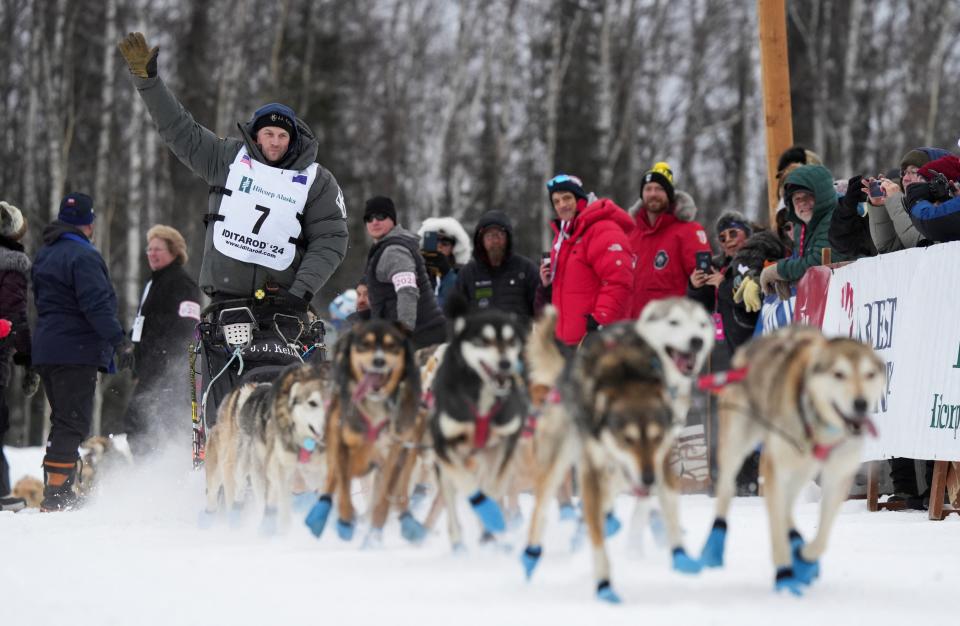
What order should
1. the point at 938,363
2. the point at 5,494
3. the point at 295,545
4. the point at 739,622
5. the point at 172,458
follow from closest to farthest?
the point at 739,622, the point at 295,545, the point at 938,363, the point at 172,458, the point at 5,494

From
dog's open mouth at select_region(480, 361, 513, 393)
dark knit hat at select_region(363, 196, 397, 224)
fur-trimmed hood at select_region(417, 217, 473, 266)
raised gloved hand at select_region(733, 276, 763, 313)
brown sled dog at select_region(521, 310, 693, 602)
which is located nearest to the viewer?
brown sled dog at select_region(521, 310, 693, 602)

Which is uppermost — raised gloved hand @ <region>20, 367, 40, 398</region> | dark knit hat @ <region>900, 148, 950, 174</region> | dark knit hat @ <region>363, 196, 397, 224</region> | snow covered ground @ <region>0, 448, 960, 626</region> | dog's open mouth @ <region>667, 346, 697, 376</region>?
dark knit hat @ <region>900, 148, 950, 174</region>

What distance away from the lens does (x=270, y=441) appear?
5750 millimetres

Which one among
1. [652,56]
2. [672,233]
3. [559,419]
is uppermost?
[652,56]

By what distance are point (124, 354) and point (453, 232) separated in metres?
2.53

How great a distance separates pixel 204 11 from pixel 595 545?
65.3ft

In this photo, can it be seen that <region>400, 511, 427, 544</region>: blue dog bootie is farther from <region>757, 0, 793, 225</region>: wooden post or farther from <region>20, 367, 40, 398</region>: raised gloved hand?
<region>757, 0, 793, 225</region>: wooden post

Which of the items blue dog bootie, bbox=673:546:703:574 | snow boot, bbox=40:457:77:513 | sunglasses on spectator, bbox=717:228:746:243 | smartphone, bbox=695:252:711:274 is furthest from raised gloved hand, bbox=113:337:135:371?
blue dog bootie, bbox=673:546:703:574

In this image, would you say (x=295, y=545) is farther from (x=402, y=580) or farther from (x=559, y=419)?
(x=559, y=419)

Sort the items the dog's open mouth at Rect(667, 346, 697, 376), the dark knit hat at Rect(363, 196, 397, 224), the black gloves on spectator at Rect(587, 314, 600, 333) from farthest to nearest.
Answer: the dark knit hat at Rect(363, 196, 397, 224) → the black gloves on spectator at Rect(587, 314, 600, 333) → the dog's open mouth at Rect(667, 346, 697, 376)

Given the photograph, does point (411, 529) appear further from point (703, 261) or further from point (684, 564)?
point (703, 261)

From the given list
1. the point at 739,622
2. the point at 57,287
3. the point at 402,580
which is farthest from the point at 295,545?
the point at 57,287

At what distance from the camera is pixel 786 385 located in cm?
365

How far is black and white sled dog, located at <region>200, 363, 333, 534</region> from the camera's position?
5.46m
